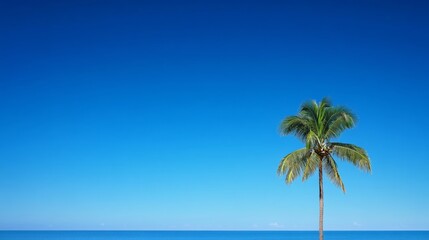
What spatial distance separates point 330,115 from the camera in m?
31.8

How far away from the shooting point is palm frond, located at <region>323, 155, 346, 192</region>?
3100 cm

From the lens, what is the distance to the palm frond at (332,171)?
1221 inches

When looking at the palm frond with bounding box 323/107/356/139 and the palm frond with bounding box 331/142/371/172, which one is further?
the palm frond with bounding box 323/107/356/139

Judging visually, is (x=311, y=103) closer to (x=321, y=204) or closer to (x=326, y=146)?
(x=326, y=146)

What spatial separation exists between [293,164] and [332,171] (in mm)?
2438

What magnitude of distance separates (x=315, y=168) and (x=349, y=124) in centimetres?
344

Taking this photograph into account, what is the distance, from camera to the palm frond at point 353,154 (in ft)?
99.1

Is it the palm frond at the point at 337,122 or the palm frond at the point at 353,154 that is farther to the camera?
the palm frond at the point at 337,122

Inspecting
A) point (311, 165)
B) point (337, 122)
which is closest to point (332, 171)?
point (311, 165)

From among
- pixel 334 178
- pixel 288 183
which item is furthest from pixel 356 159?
pixel 288 183

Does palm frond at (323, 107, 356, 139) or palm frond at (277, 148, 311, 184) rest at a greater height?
palm frond at (323, 107, 356, 139)

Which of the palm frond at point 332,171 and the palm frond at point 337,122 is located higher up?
the palm frond at point 337,122

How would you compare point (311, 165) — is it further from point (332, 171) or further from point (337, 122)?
point (337, 122)

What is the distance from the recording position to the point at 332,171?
3145 cm
